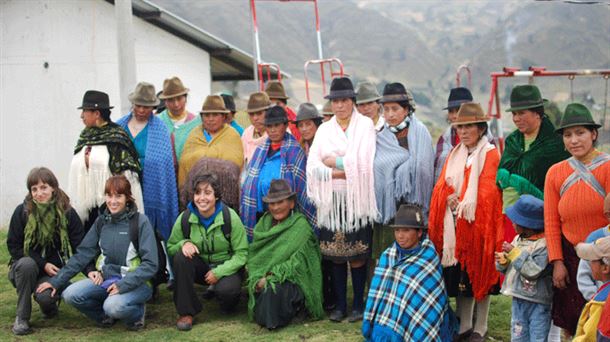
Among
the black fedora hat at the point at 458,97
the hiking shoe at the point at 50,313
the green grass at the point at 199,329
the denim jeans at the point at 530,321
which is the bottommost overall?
the green grass at the point at 199,329

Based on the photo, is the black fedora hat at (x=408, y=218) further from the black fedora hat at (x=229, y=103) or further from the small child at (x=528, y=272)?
the black fedora hat at (x=229, y=103)

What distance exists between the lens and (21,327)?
20.5ft

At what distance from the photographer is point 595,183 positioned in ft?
15.2

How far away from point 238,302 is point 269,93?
2.22 m

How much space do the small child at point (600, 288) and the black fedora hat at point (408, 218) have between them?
1.50 m

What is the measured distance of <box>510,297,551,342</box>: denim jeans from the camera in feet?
16.3

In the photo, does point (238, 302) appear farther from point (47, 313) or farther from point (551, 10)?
point (551, 10)

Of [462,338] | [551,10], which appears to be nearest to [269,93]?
[462,338]

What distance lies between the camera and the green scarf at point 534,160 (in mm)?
5148

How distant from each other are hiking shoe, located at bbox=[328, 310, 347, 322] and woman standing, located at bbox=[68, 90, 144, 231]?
1.91 meters

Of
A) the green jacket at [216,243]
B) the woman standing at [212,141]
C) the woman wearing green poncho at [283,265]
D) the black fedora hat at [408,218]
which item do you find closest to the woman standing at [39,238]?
the green jacket at [216,243]

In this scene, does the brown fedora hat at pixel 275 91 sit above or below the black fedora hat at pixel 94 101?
above

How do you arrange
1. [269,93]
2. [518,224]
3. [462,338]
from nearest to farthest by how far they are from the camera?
[518,224]
[462,338]
[269,93]

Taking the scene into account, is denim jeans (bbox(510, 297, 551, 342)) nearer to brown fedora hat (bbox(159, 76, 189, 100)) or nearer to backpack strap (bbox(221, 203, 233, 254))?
backpack strap (bbox(221, 203, 233, 254))
